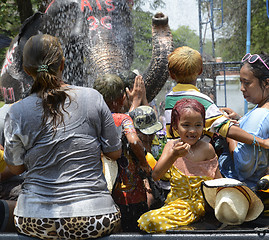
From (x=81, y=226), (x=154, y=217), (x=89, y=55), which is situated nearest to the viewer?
(x=81, y=226)

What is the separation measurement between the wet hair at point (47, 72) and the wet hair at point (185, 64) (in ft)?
2.61

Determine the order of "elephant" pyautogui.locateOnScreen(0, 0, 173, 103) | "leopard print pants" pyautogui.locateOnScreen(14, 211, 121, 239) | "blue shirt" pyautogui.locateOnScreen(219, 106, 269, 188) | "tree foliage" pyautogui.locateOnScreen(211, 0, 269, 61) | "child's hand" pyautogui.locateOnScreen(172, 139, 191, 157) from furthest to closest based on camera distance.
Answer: "tree foliage" pyautogui.locateOnScreen(211, 0, 269, 61) < "elephant" pyautogui.locateOnScreen(0, 0, 173, 103) < "blue shirt" pyautogui.locateOnScreen(219, 106, 269, 188) < "child's hand" pyautogui.locateOnScreen(172, 139, 191, 157) < "leopard print pants" pyautogui.locateOnScreen(14, 211, 121, 239)

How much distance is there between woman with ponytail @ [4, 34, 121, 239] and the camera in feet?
7.30

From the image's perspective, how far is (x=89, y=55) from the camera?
4719mm

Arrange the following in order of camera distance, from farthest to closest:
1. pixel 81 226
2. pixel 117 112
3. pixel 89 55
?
pixel 89 55 < pixel 117 112 < pixel 81 226

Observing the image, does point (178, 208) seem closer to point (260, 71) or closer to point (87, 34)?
point (260, 71)

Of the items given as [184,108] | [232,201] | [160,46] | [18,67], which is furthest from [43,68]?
[18,67]

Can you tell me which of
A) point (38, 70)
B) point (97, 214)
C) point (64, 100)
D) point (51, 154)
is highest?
point (38, 70)

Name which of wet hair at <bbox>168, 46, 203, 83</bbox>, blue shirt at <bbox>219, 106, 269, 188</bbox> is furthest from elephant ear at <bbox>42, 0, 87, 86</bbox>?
blue shirt at <bbox>219, 106, 269, 188</bbox>

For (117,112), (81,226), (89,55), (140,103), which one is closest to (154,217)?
(81,226)

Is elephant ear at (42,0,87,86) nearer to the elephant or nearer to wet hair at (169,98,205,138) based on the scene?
the elephant

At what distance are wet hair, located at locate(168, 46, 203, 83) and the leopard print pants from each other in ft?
3.47

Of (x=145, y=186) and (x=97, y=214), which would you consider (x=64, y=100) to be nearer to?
(x=97, y=214)

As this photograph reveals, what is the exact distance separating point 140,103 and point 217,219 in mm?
1208
